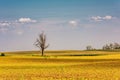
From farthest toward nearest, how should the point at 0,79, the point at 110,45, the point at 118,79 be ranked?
the point at 110,45 → the point at 0,79 → the point at 118,79

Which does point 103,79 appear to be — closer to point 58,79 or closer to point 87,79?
point 87,79

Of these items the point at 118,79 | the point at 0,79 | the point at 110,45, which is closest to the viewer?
the point at 118,79

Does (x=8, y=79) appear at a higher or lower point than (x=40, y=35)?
lower

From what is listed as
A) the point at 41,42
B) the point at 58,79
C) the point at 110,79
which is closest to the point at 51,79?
the point at 58,79

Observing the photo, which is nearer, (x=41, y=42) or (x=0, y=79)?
(x=0, y=79)

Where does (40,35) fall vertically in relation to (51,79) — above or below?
above

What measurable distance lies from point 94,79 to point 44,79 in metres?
3.74

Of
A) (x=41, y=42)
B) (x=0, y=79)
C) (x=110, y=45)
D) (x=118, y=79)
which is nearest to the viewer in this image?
(x=118, y=79)

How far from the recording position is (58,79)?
24656 millimetres

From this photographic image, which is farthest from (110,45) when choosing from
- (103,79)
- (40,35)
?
(103,79)

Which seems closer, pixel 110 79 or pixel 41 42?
pixel 110 79

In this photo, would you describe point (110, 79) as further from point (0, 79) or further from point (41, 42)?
point (41, 42)

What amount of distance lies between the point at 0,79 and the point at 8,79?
685mm

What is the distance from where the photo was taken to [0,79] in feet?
82.7
